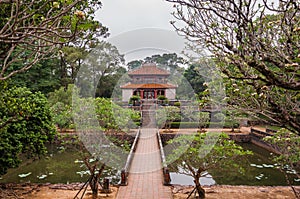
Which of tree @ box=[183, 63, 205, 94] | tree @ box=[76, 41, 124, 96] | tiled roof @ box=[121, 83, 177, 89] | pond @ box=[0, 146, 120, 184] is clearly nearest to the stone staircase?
tiled roof @ box=[121, 83, 177, 89]

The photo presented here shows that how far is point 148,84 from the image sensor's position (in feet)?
67.4

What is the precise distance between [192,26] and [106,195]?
3747 millimetres

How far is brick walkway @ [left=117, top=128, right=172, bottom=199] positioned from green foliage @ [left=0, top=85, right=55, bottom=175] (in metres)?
2.01

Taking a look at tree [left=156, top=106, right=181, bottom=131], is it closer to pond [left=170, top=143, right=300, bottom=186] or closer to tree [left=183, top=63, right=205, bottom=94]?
tree [left=183, top=63, right=205, bottom=94]

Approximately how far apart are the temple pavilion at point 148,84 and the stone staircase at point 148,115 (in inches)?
77.5

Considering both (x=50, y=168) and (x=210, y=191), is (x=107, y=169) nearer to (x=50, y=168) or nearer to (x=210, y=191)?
(x=50, y=168)

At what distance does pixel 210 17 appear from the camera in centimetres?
273

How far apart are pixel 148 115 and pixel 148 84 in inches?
185

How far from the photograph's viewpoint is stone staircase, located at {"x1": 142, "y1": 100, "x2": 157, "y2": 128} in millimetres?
15411

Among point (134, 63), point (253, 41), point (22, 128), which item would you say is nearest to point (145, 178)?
point (22, 128)

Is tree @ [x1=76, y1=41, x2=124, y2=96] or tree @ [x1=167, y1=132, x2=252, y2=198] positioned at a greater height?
tree @ [x1=76, y1=41, x2=124, y2=96]

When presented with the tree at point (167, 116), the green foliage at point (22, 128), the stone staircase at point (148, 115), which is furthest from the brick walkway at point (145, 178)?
the stone staircase at point (148, 115)

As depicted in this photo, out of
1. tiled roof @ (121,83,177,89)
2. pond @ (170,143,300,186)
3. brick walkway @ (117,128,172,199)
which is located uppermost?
tiled roof @ (121,83,177,89)

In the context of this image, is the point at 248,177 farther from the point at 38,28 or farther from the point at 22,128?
the point at 38,28
